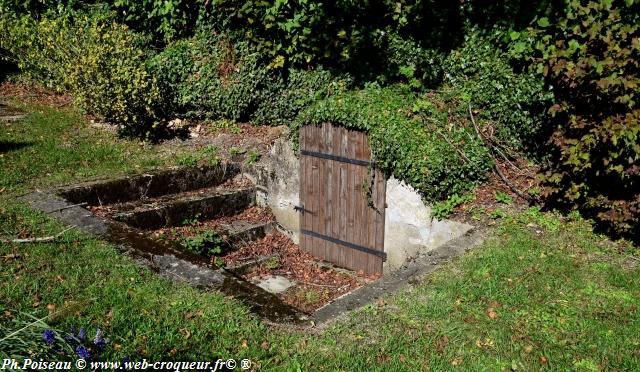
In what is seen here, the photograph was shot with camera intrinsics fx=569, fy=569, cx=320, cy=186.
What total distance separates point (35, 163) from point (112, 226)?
9.78ft

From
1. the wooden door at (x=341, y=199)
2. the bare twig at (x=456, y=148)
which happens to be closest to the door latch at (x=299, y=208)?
the wooden door at (x=341, y=199)

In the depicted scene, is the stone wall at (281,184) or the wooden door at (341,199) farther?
the stone wall at (281,184)

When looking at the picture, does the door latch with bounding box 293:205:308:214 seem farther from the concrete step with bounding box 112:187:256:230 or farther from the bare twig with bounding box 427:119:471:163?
the bare twig with bounding box 427:119:471:163

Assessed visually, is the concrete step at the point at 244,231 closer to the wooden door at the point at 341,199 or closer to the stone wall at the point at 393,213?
the stone wall at the point at 393,213

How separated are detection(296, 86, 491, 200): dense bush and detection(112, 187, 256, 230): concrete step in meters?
2.11

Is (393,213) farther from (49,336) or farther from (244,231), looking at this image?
(49,336)

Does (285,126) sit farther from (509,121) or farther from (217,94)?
(509,121)

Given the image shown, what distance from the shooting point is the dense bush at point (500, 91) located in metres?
7.68

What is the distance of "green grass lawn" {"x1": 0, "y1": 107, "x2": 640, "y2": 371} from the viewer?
167 inches

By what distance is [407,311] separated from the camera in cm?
496

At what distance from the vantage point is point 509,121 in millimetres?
7945

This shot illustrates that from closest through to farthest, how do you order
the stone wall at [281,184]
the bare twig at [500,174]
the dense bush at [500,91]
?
the bare twig at [500,174] < the dense bush at [500,91] < the stone wall at [281,184]

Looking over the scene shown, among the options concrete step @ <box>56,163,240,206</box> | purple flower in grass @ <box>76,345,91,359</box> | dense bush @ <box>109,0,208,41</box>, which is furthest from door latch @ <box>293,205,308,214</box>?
purple flower in grass @ <box>76,345,91,359</box>

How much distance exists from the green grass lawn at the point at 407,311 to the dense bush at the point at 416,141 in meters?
1.08
